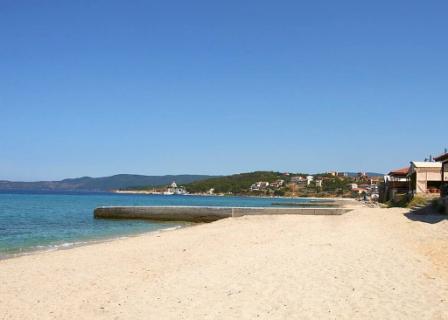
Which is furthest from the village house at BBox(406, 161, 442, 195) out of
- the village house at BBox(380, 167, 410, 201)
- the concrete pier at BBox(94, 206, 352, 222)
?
the concrete pier at BBox(94, 206, 352, 222)

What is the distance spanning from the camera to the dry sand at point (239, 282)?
8.24 metres

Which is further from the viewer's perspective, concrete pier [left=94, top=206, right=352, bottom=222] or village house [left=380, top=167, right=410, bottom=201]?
village house [left=380, top=167, right=410, bottom=201]

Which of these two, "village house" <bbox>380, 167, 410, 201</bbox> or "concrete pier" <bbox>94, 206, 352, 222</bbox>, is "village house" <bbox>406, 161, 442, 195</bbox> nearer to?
"village house" <bbox>380, 167, 410, 201</bbox>

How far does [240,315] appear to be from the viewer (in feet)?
26.0

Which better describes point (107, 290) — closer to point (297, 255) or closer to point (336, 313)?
point (336, 313)

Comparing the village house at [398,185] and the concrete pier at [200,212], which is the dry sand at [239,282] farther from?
the village house at [398,185]

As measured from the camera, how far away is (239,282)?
1030 centimetres

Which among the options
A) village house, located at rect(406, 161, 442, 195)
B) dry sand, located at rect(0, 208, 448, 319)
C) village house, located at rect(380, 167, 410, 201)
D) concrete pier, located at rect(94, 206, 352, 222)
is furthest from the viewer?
village house, located at rect(380, 167, 410, 201)

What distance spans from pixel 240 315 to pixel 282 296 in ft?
4.37

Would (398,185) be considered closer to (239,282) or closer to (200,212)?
(200,212)

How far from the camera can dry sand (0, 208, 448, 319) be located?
824cm

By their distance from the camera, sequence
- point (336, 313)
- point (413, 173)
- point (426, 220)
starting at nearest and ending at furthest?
point (336, 313), point (426, 220), point (413, 173)

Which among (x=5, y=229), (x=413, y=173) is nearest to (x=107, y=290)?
(x=5, y=229)

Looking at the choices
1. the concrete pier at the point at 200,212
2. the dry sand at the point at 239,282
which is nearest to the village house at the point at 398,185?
the concrete pier at the point at 200,212
